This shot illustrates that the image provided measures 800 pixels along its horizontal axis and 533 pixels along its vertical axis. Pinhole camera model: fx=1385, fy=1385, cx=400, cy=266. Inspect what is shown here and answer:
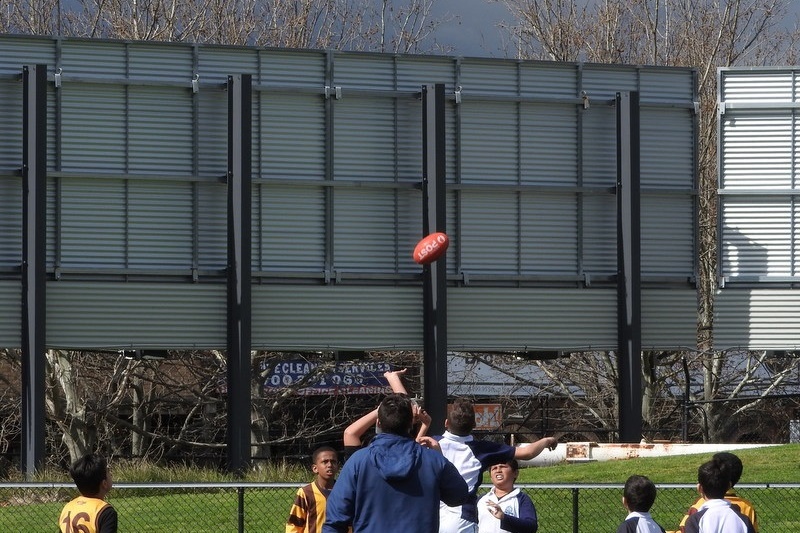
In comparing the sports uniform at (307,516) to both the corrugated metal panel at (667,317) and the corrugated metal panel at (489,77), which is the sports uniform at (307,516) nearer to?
the corrugated metal panel at (489,77)

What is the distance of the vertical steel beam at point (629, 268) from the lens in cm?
2167

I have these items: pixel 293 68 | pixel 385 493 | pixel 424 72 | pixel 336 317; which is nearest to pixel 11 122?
pixel 293 68

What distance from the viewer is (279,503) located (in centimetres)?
1538

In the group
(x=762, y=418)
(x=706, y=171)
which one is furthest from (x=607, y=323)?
(x=762, y=418)

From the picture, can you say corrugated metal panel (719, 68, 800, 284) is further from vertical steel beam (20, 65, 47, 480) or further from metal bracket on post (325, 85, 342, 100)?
vertical steel beam (20, 65, 47, 480)

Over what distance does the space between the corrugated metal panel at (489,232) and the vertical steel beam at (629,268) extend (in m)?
1.70

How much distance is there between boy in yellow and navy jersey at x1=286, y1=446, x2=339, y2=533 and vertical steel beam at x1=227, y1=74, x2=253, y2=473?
11.7m

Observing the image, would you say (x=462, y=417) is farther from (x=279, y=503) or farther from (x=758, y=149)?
(x=758, y=149)

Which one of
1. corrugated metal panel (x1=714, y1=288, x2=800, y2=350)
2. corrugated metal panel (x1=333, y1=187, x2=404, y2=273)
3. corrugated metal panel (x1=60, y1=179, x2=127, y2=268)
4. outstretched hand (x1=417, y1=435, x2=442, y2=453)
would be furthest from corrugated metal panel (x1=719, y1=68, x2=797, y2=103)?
outstretched hand (x1=417, y1=435, x2=442, y2=453)

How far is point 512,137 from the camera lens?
22.1 meters

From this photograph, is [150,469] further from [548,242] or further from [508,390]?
[508,390]

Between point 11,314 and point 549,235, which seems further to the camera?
point 549,235

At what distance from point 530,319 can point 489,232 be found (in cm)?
152

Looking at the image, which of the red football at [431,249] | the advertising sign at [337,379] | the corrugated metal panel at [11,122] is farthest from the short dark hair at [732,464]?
the advertising sign at [337,379]
